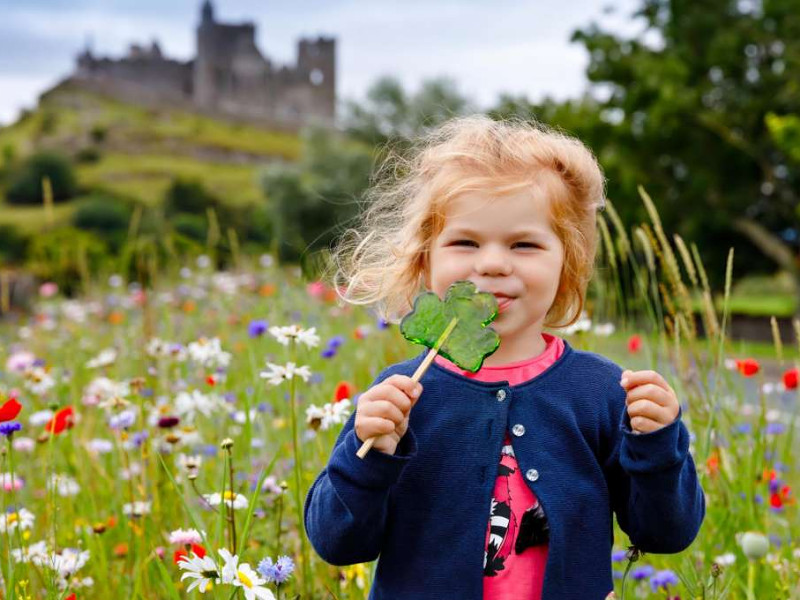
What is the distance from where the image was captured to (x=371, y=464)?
1.14m

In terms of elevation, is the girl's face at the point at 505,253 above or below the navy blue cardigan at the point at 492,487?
above

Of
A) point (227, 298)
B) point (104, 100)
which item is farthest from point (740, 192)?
point (104, 100)

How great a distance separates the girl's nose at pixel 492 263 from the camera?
3.93 feet

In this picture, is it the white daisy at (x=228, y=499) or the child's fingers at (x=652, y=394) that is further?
the white daisy at (x=228, y=499)

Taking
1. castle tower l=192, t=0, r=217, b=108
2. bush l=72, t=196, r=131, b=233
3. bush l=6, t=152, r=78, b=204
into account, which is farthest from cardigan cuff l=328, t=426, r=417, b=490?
castle tower l=192, t=0, r=217, b=108

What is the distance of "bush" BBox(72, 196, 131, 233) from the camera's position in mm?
40031

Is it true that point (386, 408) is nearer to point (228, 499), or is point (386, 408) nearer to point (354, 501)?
point (354, 501)

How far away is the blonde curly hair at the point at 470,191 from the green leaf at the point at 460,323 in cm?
18

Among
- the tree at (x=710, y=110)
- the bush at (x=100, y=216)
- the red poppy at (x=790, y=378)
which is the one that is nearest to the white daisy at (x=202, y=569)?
the red poppy at (x=790, y=378)

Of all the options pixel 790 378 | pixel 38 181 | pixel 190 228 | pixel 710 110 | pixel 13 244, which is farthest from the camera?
pixel 38 181

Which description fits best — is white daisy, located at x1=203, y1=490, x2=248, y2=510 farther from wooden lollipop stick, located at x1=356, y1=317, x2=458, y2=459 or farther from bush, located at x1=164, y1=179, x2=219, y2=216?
bush, located at x1=164, y1=179, x2=219, y2=216

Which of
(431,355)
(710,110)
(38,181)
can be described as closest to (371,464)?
(431,355)

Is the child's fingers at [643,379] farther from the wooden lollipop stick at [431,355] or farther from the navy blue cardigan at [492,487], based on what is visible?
the wooden lollipop stick at [431,355]

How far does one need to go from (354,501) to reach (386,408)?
5.7 inches
